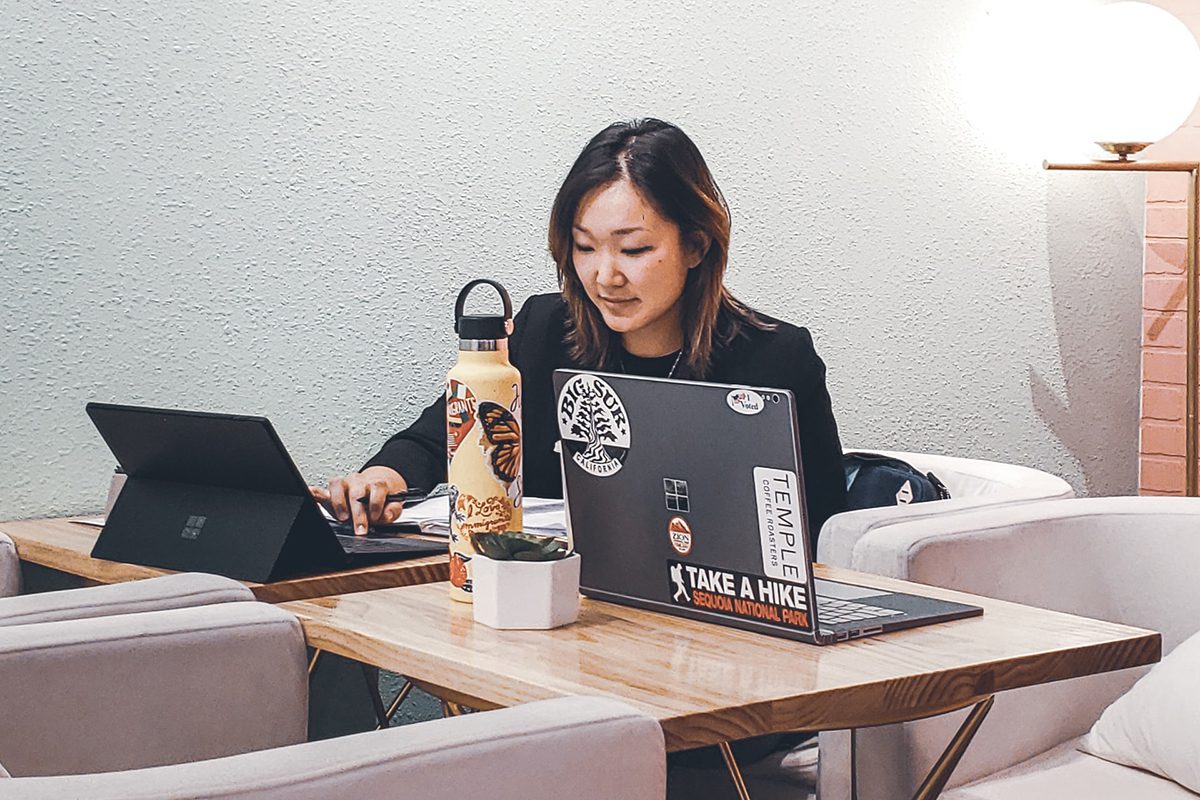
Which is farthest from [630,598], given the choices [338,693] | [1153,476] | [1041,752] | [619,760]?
[1153,476]

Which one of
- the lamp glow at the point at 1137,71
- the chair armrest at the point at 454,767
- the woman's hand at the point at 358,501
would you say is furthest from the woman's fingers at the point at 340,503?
the lamp glow at the point at 1137,71

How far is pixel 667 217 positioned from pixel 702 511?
37.0 inches

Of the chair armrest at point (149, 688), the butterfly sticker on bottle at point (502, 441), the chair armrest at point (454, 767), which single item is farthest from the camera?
the butterfly sticker on bottle at point (502, 441)

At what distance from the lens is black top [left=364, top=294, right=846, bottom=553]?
2.19m

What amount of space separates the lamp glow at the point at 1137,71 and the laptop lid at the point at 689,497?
2038 mm

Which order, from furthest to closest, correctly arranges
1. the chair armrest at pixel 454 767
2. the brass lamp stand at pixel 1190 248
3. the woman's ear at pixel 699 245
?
the brass lamp stand at pixel 1190 248 < the woman's ear at pixel 699 245 < the chair armrest at pixel 454 767

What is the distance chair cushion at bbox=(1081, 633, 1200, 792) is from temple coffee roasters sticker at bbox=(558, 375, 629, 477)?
0.83 meters

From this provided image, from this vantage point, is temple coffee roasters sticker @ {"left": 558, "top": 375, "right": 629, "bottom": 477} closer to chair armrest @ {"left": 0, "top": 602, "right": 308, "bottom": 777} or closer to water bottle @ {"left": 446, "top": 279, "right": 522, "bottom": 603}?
water bottle @ {"left": 446, "top": 279, "right": 522, "bottom": 603}

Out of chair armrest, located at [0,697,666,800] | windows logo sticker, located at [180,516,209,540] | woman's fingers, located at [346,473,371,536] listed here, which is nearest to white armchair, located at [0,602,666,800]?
chair armrest, located at [0,697,666,800]

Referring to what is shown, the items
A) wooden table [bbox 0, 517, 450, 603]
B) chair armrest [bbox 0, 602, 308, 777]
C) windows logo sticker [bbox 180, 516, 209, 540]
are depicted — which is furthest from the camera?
windows logo sticker [bbox 180, 516, 209, 540]

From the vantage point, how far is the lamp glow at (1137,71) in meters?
3.10

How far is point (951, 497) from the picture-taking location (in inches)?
101

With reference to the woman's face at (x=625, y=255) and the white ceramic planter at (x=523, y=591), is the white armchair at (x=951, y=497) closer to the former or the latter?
the woman's face at (x=625, y=255)

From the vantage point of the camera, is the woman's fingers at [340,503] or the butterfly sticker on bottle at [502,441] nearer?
the butterfly sticker on bottle at [502,441]
